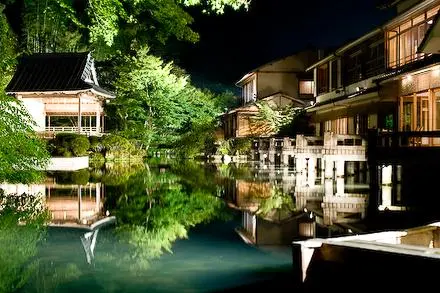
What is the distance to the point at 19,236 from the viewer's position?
998cm

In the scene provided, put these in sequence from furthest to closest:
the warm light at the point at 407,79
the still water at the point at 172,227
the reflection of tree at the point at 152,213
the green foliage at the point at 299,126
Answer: the green foliage at the point at 299,126, the warm light at the point at 407,79, the reflection of tree at the point at 152,213, the still water at the point at 172,227

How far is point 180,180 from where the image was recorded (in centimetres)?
2155

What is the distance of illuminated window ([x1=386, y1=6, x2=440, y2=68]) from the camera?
1973 centimetres

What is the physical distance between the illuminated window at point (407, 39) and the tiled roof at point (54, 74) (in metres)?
21.5

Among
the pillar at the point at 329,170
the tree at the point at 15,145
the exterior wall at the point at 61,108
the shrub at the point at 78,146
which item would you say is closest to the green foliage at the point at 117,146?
the exterior wall at the point at 61,108

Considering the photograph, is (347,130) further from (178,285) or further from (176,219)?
(178,285)

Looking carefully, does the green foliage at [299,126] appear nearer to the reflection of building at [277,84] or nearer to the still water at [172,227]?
the reflection of building at [277,84]

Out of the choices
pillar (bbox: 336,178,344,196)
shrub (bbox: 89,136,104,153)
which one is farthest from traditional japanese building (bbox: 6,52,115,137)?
pillar (bbox: 336,178,344,196)

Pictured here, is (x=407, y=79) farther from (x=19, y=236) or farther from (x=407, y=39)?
(x=19, y=236)

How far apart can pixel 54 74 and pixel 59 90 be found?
99.9 inches

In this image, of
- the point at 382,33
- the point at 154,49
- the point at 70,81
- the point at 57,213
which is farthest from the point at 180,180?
the point at 154,49

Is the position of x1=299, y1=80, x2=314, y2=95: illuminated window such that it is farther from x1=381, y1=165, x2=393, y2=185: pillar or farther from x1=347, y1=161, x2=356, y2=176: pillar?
x1=381, y1=165, x2=393, y2=185: pillar

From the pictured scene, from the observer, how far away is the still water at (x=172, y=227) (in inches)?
290

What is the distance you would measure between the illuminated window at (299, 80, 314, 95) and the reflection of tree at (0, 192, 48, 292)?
29.8m
